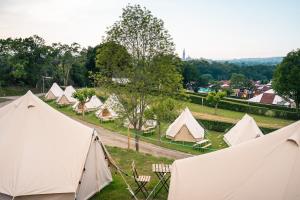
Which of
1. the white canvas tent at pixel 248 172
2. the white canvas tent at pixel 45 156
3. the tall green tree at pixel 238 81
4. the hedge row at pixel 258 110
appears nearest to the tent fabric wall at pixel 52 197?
the white canvas tent at pixel 45 156

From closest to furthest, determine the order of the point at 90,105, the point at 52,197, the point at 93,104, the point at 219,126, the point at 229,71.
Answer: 1. the point at 52,197
2. the point at 219,126
3. the point at 90,105
4. the point at 93,104
5. the point at 229,71

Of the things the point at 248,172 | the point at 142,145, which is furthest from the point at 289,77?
the point at 248,172

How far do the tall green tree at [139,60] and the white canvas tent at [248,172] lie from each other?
40.3 feet

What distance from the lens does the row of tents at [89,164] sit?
24.0ft

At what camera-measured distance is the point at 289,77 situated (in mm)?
45125

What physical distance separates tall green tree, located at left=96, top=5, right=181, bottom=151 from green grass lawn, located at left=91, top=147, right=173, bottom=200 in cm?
555

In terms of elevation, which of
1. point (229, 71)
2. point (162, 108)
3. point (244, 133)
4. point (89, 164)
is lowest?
point (244, 133)

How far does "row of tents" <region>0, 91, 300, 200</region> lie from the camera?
7309mm

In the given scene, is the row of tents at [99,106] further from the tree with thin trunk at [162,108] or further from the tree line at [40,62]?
the tree line at [40,62]

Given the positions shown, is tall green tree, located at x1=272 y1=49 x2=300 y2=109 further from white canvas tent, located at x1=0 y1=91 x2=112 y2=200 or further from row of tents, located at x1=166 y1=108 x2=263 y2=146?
white canvas tent, located at x1=0 y1=91 x2=112 y2=200

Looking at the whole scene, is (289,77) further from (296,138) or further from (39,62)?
(39,62)

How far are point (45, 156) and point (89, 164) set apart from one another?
1.36 meters

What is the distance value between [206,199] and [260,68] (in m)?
156

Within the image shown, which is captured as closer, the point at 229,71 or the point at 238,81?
the point at 238,81
